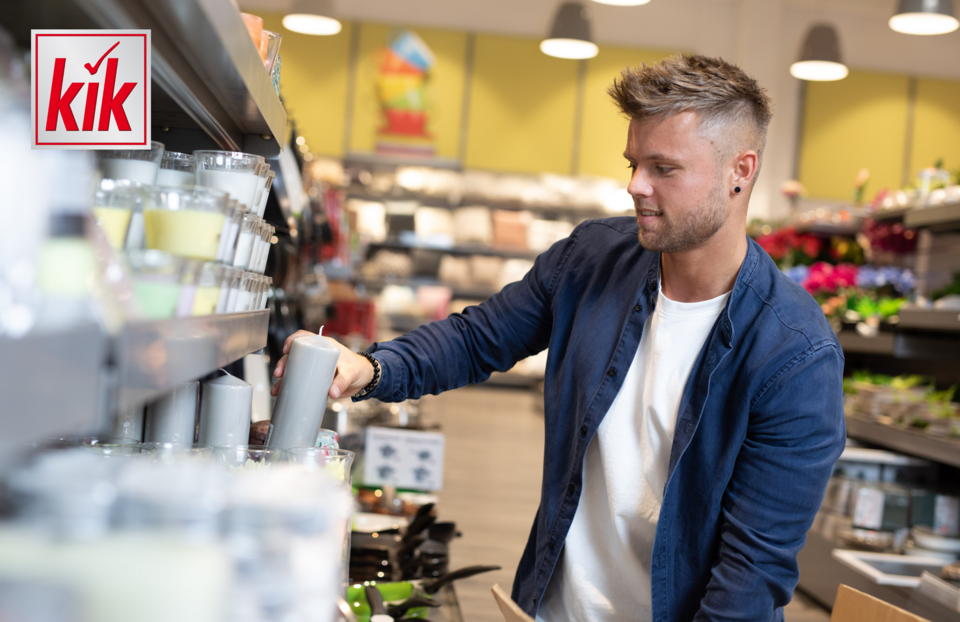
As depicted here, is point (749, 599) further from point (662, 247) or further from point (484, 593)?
point (484, 593)

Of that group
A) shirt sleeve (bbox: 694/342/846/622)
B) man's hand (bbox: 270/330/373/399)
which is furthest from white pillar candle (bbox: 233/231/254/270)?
shirt sleeve (bbox: 694/342/846/622)

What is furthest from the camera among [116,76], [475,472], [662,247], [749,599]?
[475,472]

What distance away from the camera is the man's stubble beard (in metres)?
1.47

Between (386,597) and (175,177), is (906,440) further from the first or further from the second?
(175,177)

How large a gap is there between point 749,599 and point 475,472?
3.86 m

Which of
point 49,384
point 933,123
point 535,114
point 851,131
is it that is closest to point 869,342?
point 49,384

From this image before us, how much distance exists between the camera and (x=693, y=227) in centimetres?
148

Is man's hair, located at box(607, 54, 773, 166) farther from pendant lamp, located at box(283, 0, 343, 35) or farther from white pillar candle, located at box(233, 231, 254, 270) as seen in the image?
pendant lamp, located at box(283, 0, 343, 35)

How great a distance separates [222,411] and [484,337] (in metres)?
0.81

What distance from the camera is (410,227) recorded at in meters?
9.94

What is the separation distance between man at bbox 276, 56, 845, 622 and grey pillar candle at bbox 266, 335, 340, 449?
0.26 m

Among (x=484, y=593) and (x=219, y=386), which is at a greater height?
(x=219, y=386)

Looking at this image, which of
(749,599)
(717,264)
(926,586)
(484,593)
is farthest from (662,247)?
(926,586)

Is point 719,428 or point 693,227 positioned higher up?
point 693,227
